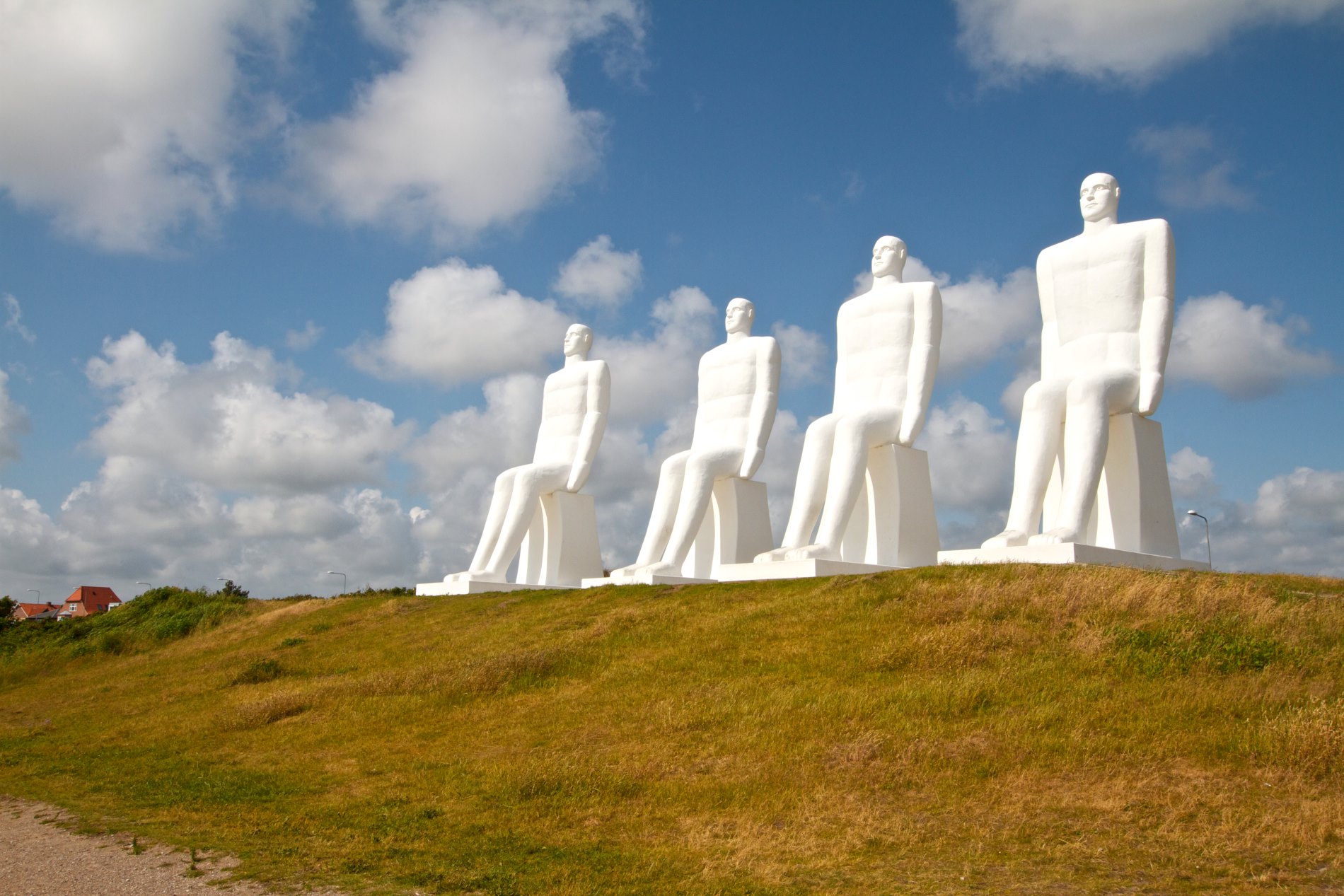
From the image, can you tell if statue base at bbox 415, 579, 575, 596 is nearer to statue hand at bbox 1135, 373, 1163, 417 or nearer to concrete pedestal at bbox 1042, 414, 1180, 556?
concrete pedestal at bbox 1042, 414, 1180, 556

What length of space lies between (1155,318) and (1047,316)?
1543mm

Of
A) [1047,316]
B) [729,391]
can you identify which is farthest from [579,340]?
[1047,316]

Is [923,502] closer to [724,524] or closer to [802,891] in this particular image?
[724,524]

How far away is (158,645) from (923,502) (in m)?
14.5

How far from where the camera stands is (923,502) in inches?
606

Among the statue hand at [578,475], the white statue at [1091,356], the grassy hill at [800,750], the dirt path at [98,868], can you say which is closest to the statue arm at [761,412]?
the statue hand at [578,475]

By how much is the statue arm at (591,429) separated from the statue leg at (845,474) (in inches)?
201

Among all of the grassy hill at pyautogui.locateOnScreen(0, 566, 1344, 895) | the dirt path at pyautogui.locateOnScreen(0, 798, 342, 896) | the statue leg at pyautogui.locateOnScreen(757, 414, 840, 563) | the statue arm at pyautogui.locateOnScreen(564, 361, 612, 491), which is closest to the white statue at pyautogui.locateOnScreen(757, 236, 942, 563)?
the statue leg at pyautogui.locateOnScreen(757, 414, 840, 563)

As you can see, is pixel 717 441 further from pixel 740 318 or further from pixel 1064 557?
pixel 1064 557

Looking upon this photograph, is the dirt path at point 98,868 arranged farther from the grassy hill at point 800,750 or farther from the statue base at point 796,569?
the statue base at point 796,569

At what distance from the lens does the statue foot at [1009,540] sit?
1270 centimetres

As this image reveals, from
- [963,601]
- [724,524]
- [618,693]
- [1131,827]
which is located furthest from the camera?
[724,524]

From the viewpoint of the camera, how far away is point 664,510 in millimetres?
16844

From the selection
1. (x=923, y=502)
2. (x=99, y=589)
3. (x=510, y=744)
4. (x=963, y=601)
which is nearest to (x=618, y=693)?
(x=510, y=744)
